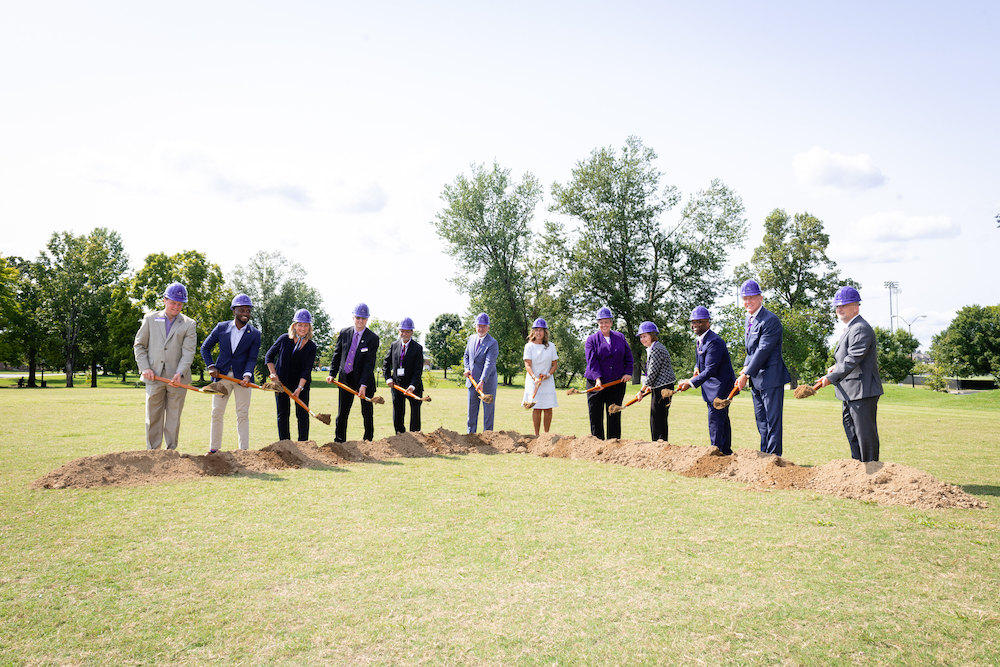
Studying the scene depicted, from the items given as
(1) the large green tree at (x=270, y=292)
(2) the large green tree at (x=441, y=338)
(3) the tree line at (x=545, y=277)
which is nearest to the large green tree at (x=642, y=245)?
(3) the tree line at (x=545, y=277)

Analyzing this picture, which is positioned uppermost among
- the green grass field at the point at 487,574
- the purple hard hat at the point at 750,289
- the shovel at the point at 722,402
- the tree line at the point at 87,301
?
the tree line at the point at 87,301

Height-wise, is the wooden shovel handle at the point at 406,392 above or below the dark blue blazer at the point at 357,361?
below

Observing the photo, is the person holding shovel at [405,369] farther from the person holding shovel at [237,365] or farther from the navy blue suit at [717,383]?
the navy blue suit at [717,383]

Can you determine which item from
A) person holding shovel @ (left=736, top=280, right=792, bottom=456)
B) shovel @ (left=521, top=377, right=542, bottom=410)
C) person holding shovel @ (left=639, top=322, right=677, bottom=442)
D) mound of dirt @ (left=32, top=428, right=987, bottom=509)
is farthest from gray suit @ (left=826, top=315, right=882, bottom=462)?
shovel @ (left=521, top=377, right=542, bottom=410)

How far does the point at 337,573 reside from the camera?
3791mm

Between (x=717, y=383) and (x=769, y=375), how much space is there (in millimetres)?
872

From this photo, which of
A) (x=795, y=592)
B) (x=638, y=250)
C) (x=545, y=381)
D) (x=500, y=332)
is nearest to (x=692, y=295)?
A: (x=638, y=250)

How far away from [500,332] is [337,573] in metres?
40.0

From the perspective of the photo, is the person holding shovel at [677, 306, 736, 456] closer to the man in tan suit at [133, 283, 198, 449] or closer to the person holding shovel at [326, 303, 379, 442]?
the person holding shovel at [326, 303, 379, 442]

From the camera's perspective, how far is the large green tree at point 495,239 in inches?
1722

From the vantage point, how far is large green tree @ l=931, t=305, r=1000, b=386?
66.2 meters

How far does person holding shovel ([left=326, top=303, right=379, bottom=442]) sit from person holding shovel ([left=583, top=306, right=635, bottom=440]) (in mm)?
3503

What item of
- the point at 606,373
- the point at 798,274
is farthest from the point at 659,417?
the point at 798,274

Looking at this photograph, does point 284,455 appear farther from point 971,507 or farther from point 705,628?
point 971,507
